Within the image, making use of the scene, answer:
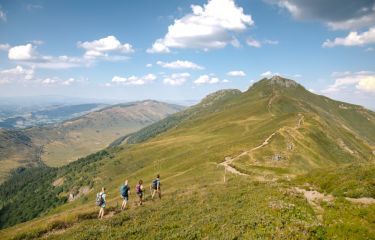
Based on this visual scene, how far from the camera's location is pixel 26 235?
32156 millimetres

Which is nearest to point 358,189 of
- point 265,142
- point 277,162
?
point 277,162

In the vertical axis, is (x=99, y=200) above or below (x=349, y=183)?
below

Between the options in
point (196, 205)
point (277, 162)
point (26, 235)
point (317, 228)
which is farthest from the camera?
point (277, 162)

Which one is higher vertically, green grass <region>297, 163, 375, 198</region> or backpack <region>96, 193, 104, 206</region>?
green grass <region>297, 163, 375, 198</region>

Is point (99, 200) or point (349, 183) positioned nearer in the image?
point (349, 183)

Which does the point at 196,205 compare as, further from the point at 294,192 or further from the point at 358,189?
the point at 358,189

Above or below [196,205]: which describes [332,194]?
above

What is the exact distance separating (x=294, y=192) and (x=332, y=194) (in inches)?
168

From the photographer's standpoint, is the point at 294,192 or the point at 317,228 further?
the point at 294,192

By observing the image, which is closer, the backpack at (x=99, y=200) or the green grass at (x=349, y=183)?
the green grass at (x=349, y=183)

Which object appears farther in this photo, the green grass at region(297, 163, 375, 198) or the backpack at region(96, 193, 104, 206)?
the backpack at region(96, 193, 104, 206)

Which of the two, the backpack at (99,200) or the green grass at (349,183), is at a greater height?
the green grass at (349,183)

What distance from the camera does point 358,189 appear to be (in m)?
32.9

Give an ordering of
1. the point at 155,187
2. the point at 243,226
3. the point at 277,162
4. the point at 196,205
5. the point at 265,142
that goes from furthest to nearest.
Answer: the point at 265,142 < the point at 277,162 < the point at 155,187 < the point at 196,205 < the point at 243,226
